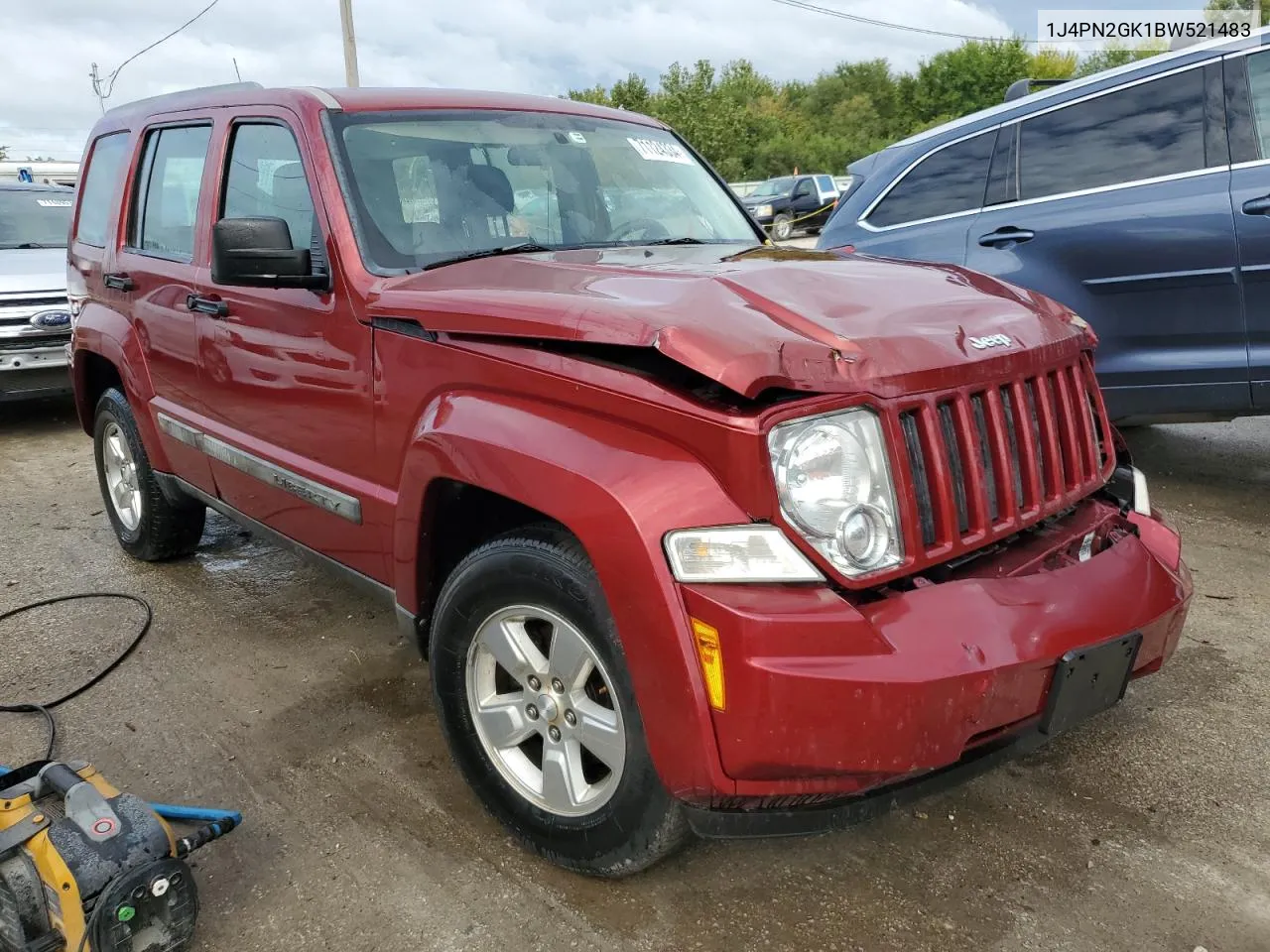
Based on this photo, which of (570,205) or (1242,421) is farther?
(1242,421)

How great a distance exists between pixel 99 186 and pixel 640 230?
2776 millimetres

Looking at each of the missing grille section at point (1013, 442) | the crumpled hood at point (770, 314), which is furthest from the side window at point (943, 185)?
the missing grille section at point (1013, 442)

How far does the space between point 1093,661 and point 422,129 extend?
2411 millimetres

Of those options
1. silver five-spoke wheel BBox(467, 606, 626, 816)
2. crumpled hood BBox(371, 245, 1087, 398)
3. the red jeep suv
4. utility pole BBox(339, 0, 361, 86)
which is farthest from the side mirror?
utility pole BBox(339, 0, 361, 86)

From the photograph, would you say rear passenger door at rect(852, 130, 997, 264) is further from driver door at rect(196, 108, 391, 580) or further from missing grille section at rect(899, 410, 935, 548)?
missing grille section at rect(899, 410, 935, 548)

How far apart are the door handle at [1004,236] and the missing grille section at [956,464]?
309 cm

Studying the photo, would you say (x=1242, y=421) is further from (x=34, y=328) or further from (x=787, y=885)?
(x=34, y=328)

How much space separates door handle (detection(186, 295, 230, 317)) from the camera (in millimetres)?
3326

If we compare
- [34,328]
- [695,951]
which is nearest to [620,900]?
[695,951]

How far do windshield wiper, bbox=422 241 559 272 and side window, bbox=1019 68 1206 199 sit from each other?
295 centimetres

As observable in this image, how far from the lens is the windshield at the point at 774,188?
27855mm

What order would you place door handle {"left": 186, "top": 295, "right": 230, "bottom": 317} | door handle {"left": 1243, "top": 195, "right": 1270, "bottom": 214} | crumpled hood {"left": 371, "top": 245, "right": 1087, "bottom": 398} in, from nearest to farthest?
crumpled hood {"left": 371, "top": 245, "right": 1087, "bottom": 398}, door handle {"left": 186, "top": 295, "right": 230, "bottom": 317}, door handle {"left": 1243, "top": 195, "right": 1270, "bottom": 214}

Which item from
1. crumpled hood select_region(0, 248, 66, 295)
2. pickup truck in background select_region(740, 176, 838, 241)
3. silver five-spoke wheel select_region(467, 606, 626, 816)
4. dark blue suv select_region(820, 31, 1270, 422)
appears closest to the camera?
silver five-spoke wheel select_region(467, 606, 626, 816)

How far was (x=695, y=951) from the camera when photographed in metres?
2.12
